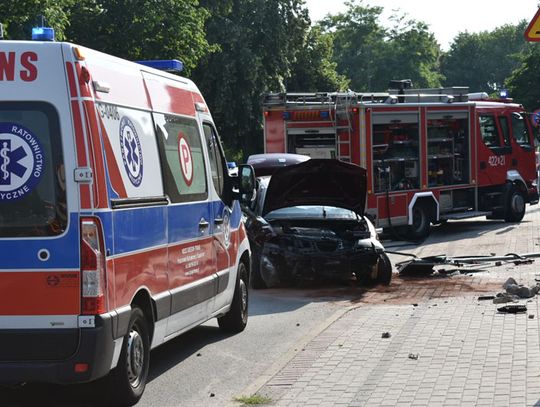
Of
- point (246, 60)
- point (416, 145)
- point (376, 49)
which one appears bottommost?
point (416, 145)

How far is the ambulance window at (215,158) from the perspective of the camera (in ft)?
33.0

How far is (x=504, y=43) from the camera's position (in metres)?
139

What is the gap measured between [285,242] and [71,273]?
7.48 metres

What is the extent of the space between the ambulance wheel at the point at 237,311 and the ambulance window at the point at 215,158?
1037mm

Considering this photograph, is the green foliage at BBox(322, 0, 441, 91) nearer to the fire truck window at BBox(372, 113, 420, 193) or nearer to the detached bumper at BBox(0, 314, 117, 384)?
the fire truck window at BBox(372, 113, 420, 193)

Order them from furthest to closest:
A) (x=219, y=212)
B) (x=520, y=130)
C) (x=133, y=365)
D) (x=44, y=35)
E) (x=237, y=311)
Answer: (x=520, y=130), (x=237, y=311), (x=219, y=212), (x=133, y=365), (x=44, y=35)

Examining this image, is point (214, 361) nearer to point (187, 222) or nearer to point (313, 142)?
point (187, 222)

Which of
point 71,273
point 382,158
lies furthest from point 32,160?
point 382,158

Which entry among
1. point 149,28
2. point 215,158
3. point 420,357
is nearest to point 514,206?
point 149,28

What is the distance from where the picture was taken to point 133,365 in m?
7.61

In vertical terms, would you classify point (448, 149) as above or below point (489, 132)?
below

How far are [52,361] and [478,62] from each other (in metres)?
133

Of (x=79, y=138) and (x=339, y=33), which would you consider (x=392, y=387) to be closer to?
(x=79, y=138)

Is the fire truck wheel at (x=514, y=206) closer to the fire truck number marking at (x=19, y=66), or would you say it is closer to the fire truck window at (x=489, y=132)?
the fire truck window at (x=489, y=132)
